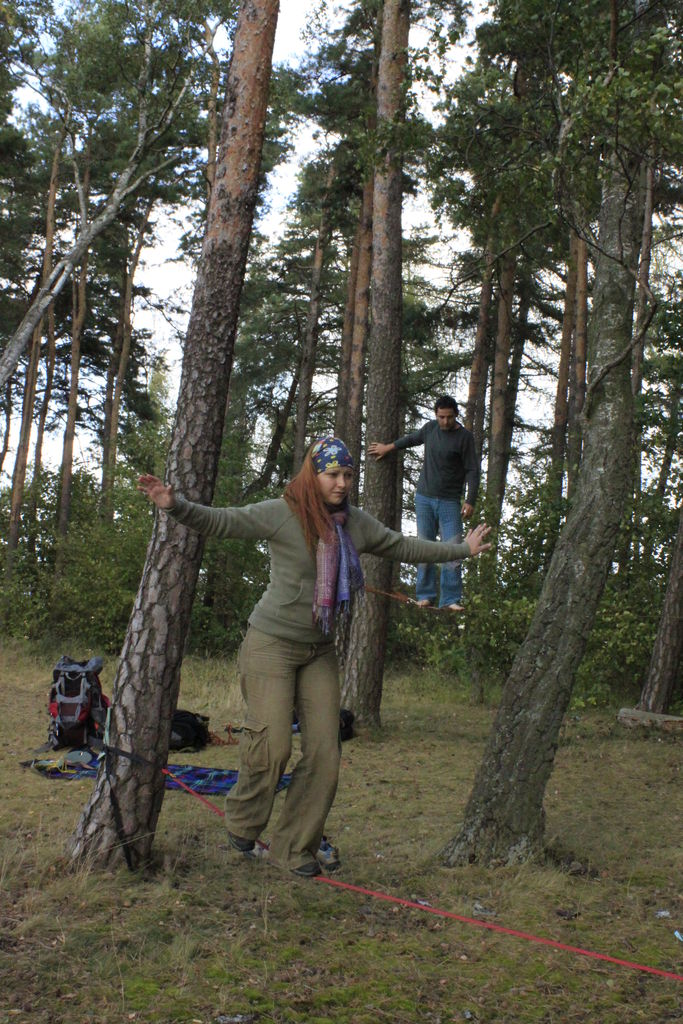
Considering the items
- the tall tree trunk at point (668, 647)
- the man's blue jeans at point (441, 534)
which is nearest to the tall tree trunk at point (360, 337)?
the tall tree trunk at point (668, 647)

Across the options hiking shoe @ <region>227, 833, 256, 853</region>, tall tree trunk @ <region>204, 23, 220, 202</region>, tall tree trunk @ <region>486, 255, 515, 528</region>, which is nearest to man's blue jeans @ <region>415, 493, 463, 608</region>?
hiking shoe @ <region>227, 833, 256, 853</region>

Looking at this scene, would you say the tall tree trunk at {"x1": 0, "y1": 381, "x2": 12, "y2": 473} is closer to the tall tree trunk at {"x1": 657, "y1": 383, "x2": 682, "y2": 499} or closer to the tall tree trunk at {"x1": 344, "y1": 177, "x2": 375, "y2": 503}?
the tall tree trunk at {"x1": 344, "y1": 177, "x2": 375, "y2": 503}

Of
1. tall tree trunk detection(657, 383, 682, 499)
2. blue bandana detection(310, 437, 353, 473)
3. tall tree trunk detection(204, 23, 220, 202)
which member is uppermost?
tall tree trunk detection(204, 23, 220, 202)

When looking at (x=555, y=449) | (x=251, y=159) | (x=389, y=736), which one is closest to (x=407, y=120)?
(x=251, y=159)

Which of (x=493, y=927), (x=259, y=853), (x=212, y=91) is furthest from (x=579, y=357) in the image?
(x=493, y=927)

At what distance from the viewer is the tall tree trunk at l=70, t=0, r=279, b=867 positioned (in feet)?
16.4

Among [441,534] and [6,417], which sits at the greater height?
[6,417]

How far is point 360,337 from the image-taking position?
677 inches

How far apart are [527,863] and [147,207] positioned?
2273 centimetres

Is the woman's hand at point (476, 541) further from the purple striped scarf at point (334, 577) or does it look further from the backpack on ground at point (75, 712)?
the backpack on ground at point (75, 712)

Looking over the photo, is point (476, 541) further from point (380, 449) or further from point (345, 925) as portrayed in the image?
point (380, 449)

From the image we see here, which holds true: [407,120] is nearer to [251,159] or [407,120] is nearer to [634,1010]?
[251,159]

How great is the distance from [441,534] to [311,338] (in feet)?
49.5

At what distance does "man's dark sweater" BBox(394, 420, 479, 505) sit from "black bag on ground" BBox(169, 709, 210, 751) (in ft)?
10.2
